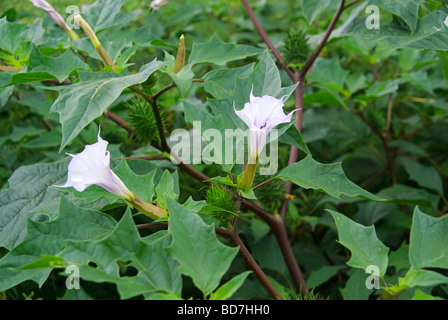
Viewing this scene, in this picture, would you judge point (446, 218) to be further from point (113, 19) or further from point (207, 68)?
point (207, 68)

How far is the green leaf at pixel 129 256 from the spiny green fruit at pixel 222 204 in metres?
0.13

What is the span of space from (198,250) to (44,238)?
23 cm

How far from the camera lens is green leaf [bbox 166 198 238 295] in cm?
57

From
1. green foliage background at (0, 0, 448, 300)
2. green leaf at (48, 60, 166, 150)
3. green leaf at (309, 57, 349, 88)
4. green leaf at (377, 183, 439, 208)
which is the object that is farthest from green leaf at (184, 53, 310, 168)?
green leaf at (309, 57, 349, 88)

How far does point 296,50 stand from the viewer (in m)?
1.14

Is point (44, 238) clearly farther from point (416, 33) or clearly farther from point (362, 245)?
point (416, 33)

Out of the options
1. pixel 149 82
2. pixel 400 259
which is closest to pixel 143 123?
pixel 149 82

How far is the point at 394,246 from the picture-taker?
129 cm

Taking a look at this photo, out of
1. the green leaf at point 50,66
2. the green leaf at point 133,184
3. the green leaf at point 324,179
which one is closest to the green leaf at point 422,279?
the green leaf at point 324,179

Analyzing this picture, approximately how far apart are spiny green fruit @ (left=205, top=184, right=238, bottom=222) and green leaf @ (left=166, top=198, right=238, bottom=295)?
0.40ft

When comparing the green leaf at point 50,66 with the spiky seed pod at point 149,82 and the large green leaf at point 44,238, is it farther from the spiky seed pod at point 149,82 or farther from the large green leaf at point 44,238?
the large green leaf at point 44,238

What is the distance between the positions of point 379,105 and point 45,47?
1.09m

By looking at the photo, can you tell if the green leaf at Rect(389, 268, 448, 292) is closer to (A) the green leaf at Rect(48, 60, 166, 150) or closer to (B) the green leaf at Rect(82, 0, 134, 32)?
(A) the green leaf at Rect(48, 60, 166, 150)

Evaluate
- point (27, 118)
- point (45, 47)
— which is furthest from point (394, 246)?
point (27, 118)
